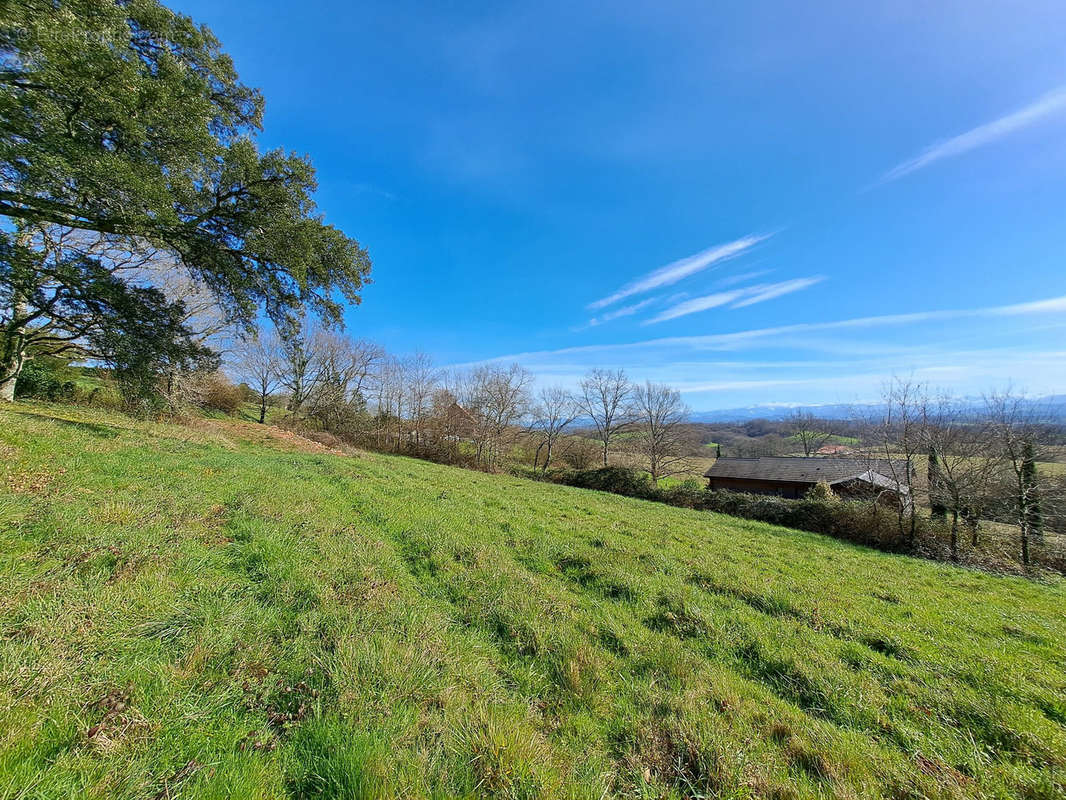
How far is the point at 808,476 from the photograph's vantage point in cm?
2662

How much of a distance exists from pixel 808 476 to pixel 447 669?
31.8 meters

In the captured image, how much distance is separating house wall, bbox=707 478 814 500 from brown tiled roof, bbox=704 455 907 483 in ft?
1.10

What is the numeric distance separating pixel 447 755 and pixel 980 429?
22765 mm

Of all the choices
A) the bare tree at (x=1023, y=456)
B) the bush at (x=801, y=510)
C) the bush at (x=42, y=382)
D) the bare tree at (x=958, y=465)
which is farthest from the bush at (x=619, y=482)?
the bush at (x=42, y=382)

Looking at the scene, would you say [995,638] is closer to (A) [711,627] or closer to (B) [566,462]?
(A) [711,627]

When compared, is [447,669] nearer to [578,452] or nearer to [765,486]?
[578,452]

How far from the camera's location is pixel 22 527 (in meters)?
4.02

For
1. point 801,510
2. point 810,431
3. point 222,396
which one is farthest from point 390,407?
point 810,431

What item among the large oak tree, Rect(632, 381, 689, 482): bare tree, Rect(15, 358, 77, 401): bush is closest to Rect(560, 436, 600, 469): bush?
Rect(632, 381, 689, 482): bare tree

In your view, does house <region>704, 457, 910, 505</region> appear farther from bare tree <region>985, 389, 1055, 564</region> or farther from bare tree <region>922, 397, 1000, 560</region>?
bare tree <region>985, 389, 1055, 564</region>

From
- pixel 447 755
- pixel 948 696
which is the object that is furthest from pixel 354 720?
pixel 948 696

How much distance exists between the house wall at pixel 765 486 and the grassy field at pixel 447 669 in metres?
23.2

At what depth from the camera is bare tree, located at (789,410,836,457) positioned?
5041 centimetres

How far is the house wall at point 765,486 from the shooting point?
2720 cm
